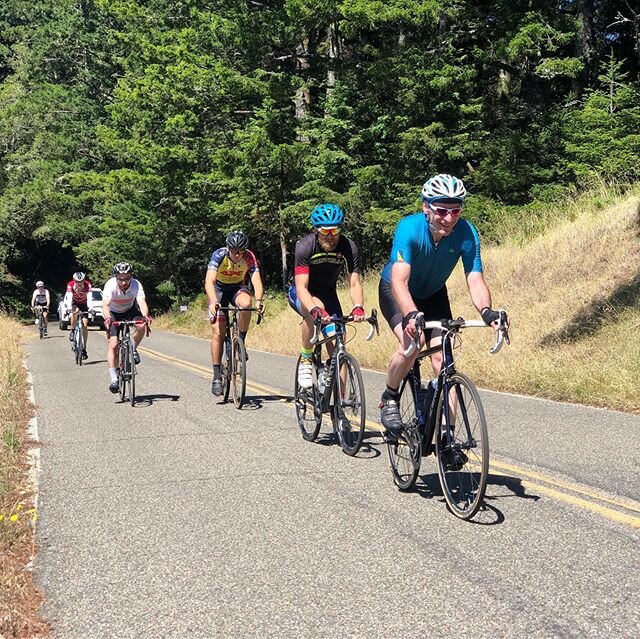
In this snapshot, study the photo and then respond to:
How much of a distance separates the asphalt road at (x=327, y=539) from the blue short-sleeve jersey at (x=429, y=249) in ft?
5.37

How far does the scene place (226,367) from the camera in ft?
33.3

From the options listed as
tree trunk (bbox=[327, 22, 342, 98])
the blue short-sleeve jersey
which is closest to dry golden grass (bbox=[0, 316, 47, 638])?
the blue short-sleeve jersey

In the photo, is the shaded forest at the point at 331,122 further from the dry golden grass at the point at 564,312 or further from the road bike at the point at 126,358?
the road bike at the point at 126,358

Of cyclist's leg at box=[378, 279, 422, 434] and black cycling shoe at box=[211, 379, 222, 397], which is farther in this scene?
black cycling shoe at box=[211, 379, 222, 397]

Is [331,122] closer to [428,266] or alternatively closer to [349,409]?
[349,409]

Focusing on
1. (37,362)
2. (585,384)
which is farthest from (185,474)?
(37,362)

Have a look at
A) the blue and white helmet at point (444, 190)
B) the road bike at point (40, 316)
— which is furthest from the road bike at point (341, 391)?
the road bike at point (40, 316)

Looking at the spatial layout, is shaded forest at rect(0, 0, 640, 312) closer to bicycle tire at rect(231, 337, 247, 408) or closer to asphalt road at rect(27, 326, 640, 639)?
bicycle tire at rect(231, 337, 247, 408)

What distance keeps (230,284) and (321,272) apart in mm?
2949

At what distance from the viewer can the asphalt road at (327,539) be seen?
3428 millimetres

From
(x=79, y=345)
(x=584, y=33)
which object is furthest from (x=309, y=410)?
(x=584, y=33)

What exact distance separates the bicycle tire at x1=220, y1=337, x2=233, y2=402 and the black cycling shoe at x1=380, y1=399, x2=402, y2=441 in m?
4.70

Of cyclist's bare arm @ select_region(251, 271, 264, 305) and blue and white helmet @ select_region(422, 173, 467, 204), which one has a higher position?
blue and white helmet @ select_region(422, 173, 467, 204)

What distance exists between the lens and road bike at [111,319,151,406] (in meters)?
10.7
